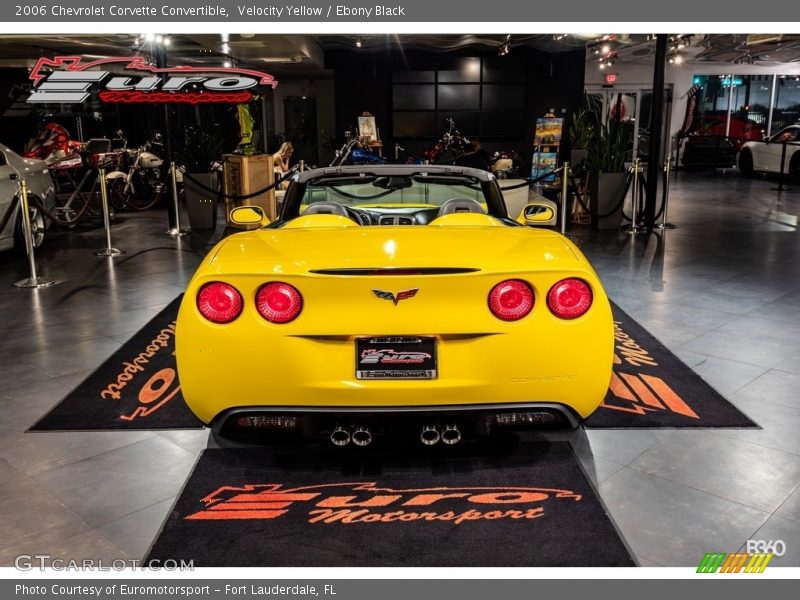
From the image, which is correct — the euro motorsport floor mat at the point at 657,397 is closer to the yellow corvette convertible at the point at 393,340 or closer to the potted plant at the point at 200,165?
the yellow corvette convertible at the point at 393,340

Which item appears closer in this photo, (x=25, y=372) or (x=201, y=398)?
(x=201, y=398)

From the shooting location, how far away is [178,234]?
991 cm

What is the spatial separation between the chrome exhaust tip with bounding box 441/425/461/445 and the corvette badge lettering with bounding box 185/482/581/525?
0.20 metres

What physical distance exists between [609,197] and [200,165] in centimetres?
587

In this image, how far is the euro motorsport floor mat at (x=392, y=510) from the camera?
2377 mm

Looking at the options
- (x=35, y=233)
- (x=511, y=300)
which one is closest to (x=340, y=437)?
→ (x=511, y=300)

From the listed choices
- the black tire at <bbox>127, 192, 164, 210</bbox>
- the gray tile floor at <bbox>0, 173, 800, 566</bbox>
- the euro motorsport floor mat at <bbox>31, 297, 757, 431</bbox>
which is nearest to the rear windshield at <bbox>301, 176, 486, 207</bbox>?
the euro motorsport floor mat at <bbox>31, 297, 757, 431</bbox>

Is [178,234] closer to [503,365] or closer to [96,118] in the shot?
[503,365]

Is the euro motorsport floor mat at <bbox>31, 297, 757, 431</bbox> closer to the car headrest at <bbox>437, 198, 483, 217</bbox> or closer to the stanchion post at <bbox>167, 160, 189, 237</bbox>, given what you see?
the car headrest at <bbox>437, 198, 483, 217</bbox>

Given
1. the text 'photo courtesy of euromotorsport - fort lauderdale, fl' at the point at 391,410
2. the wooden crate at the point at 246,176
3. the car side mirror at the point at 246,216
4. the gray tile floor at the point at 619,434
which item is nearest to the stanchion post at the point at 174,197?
the wooden crate at the point at 246,176

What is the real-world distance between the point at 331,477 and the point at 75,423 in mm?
1432

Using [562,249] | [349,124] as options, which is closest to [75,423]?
[562,249]

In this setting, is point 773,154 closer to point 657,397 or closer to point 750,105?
point 750,105

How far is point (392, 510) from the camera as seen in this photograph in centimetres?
266
